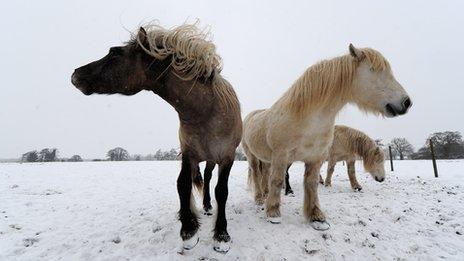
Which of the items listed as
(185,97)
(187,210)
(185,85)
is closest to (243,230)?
(187,210)

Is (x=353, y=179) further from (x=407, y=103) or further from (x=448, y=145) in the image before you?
(x=448, y=145)

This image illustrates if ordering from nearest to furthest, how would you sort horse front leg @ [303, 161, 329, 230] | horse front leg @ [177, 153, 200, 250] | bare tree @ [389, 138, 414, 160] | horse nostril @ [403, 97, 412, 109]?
horse front leg @ [177, 153, 200, 250] < horse nostril @ [403, 97, 412, 109] < horse front leg @ [303, 161, 329, 230] < bare tree @ [389, 138, 414, 160]

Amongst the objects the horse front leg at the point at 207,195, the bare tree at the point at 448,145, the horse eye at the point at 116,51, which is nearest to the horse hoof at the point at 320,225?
the horse front leg at the point at 207,195

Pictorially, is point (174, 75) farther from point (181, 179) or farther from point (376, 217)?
point (376, 217)

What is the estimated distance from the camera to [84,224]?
14.7 ft

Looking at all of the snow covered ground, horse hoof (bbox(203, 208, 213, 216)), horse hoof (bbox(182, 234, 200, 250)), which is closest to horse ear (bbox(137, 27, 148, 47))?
horse hoof (bbox(182, 234, 200, 250))

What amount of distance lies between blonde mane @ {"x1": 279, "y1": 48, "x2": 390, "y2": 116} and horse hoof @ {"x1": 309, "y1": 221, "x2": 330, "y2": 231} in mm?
1670

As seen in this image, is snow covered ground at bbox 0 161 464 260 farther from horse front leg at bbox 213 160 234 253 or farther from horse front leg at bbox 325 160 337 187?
horse front leg at bbox 325 160 337 187

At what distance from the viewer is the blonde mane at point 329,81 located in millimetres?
3936

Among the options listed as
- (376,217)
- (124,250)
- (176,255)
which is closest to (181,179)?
(176,255)

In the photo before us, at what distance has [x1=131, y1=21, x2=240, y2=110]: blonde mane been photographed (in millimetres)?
3363

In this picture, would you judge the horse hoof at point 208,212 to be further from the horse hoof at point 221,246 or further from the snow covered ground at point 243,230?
the horse hoof at point 221,246

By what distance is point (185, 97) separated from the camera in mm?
3365

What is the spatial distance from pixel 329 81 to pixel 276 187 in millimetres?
1806
